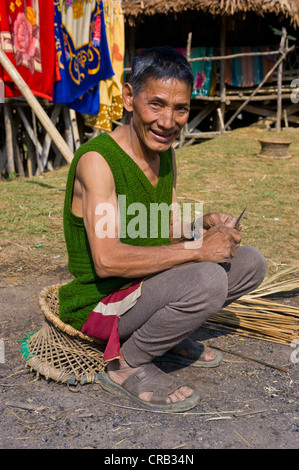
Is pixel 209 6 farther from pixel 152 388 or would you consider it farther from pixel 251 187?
pixel 152 388

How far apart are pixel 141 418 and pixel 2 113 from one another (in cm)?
727

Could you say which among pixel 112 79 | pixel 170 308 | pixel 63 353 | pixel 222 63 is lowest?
pixel 63 353

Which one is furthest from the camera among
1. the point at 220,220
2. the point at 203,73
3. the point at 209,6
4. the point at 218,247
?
the point at 203,73

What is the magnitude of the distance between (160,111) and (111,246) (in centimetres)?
61

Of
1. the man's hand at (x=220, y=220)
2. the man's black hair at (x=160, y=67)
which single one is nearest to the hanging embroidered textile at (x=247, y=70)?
the man's hand at (x=220, y=220)

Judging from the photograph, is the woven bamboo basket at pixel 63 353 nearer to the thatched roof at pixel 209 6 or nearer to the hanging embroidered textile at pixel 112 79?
the hanging embroidered textile at pixel 112 79

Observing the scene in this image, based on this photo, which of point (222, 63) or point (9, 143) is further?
point (222, 63)

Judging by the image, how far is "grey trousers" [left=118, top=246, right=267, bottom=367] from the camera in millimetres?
1974

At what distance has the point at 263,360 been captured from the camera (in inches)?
97.5

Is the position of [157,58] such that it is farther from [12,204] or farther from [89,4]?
[89,4]

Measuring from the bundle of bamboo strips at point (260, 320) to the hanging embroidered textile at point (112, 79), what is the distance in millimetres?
4413

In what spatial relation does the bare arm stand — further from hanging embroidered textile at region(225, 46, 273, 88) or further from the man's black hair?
hanging embroidered textile at region(225, 46, 273, 88)

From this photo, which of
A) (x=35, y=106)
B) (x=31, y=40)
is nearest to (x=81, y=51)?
(x=31, y=40)

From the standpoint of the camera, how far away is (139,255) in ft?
6.57
